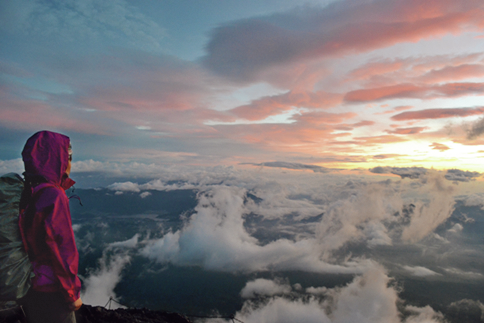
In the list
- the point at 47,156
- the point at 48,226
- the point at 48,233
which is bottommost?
the point at 48,233

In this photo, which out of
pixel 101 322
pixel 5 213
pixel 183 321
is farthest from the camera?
pixel 183 321

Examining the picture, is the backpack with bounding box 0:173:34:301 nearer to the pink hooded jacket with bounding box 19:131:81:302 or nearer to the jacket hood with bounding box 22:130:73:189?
the pink hooded jacket with bounding box 19:131:81:302

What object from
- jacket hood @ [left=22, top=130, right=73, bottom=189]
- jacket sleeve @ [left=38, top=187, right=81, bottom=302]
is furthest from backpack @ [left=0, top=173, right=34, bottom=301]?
jacket sleeve @ [left=38, top=187, right=81, bottom=302]

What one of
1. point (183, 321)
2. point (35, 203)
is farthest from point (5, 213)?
point (183, 321)

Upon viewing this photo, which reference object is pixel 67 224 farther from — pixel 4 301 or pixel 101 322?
pixel 101 322

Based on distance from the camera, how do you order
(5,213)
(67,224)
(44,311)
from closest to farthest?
(5,213), (67,224), (44,311)

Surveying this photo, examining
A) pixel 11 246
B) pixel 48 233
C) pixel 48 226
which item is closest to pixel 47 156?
pixel 48 226

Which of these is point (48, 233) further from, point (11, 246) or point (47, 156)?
point (47, 156)
